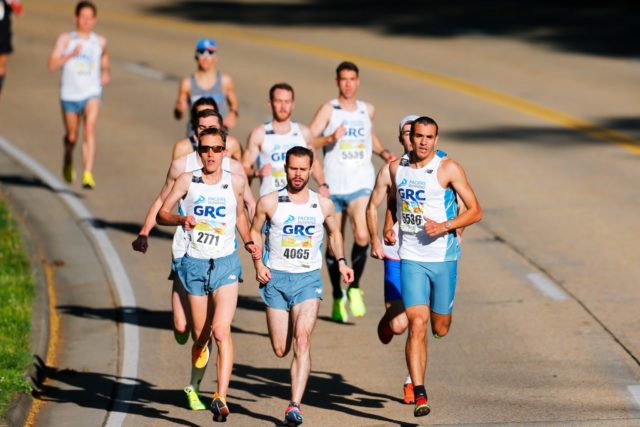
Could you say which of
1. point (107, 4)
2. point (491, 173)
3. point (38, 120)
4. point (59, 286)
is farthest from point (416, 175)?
point (107, 4)

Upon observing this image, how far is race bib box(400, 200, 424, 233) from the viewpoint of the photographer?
11.6 metres

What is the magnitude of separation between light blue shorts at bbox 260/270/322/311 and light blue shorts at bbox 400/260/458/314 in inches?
26.7

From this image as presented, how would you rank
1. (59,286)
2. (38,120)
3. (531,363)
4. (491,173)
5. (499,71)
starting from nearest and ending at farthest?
(531,363) → (59,286) → (491,173) → (38,120) → (499,71)

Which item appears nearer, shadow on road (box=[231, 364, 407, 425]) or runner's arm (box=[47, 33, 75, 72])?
shadow on road (box=[231, 364, 407, 425])

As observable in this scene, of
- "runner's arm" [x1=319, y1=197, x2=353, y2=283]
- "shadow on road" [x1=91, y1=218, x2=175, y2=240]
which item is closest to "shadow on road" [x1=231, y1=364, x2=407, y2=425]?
"runner's arm" [x1=319, y1=197, x2=353, y2=283]

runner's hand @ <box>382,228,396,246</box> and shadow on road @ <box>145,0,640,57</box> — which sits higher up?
shadow on road @ <box>145,0,640,57</box>

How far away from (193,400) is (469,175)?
392 inches

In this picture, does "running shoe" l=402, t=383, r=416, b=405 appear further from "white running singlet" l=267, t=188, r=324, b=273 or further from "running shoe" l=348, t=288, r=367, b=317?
"running shoe" l=348, t=288, r=367, b=317

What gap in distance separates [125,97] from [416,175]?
57.8 feet

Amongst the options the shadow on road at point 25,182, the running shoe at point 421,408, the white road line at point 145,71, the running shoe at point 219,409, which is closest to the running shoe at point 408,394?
the running shoe at point 421,408

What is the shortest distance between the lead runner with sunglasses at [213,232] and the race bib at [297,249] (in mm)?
288

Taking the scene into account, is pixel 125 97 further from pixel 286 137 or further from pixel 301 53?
pixel 286 137

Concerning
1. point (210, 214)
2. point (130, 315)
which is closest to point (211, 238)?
point (210, 214)

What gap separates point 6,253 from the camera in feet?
57.5
